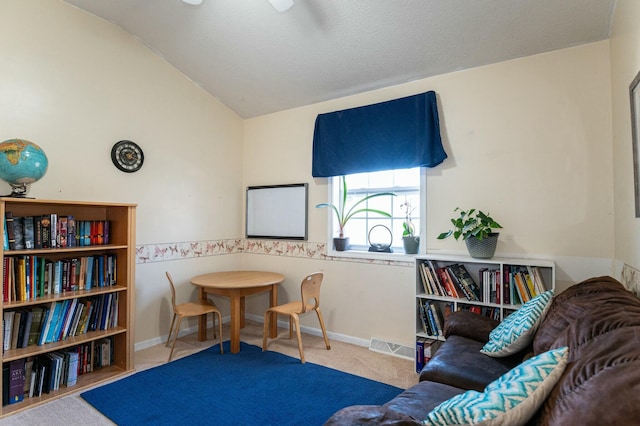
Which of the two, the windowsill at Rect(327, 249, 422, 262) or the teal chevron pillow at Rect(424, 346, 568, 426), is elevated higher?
the windowsill at Rect(327, 249, 422, 262)

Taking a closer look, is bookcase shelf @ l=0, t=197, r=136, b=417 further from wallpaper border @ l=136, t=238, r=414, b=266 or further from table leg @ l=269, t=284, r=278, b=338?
table leg @ l=269, t=284, r=278, b=338

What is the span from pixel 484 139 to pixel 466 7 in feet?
3.27

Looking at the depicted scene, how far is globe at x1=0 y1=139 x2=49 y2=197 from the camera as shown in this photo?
219 centimetres

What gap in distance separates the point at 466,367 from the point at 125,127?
3325mm

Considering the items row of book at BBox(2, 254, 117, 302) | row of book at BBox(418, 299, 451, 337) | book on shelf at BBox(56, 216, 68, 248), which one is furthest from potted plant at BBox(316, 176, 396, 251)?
book on shelf at BBox(56, 216, 68, 248)

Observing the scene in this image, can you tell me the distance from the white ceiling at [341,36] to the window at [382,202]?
875 millimetres

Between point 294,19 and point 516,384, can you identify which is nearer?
point 516,384

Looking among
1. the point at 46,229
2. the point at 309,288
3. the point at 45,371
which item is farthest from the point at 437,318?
the point at 46,229

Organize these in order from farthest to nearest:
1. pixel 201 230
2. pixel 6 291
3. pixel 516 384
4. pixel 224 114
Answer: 1. pixel 224 114
2. pixel 201 230
3. pixel 6 291
4. pixel 516 384

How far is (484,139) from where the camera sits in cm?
275

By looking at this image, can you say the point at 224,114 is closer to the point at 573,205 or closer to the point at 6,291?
the point at 6,291

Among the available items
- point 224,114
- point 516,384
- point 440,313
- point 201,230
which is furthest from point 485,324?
point 224,114

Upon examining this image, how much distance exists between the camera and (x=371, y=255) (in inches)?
128

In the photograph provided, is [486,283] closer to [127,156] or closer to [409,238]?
[409,238]
